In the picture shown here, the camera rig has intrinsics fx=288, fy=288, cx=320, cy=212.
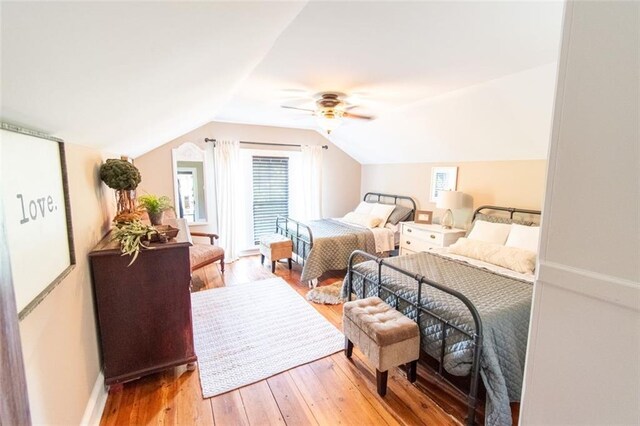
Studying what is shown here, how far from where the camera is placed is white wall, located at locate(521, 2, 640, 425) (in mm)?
549

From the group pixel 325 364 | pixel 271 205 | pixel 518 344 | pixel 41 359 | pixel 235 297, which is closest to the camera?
pixel 41 359

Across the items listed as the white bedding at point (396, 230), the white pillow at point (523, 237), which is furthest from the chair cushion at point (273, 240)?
the white pillow at point (523, 237)

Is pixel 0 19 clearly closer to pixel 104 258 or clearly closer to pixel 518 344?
pixel 104 258

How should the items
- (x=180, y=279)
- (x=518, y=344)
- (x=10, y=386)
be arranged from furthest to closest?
(x=180, y=279) < (x=518, y=344) < (x=10, y=386)

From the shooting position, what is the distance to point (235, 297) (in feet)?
11.4

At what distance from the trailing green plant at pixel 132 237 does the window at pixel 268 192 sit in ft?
10.3

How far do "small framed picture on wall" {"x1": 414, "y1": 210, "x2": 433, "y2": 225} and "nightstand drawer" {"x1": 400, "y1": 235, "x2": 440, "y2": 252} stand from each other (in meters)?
0.35

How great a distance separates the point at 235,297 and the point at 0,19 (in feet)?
10.7

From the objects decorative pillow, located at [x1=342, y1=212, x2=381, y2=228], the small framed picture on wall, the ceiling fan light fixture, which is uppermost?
the ceiling fan light fixture

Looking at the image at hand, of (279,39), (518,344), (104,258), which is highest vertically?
(279,39)

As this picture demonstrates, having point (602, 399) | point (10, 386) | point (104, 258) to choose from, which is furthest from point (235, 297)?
point (602, 399)

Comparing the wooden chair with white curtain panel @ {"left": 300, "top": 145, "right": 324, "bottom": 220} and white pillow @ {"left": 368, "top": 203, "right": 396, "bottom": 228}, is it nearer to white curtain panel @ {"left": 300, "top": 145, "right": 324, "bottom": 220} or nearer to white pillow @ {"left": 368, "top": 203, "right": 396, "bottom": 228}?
white curtain panel @ {"left": 300, "top": 145, "right": 324, "bottom": 220}

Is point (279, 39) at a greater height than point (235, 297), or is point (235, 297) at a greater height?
point (279, 39)

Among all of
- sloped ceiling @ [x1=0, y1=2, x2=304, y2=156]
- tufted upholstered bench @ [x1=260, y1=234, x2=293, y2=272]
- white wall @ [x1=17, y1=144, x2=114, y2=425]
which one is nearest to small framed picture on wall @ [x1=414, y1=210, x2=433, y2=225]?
tufted upholstered bench @ [x1=260, y1=234, x2=293, y2=272]
